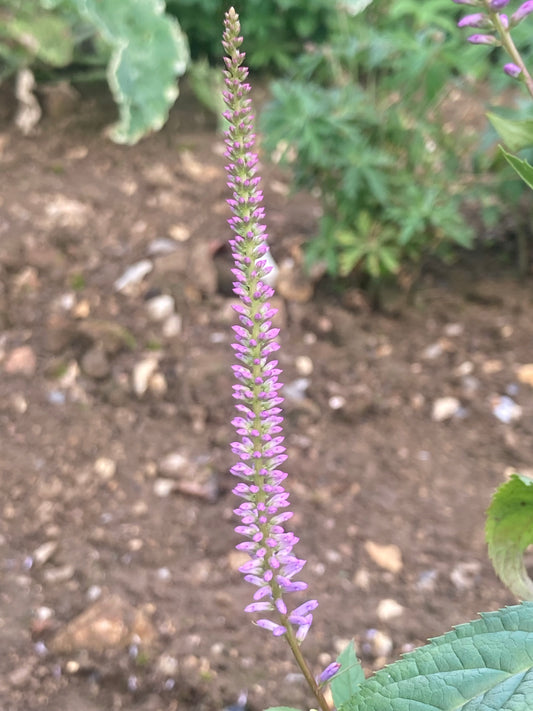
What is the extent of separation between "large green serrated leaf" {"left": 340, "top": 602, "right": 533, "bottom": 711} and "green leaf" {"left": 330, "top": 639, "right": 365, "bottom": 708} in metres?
0.27

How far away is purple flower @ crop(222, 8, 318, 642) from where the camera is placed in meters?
0.67

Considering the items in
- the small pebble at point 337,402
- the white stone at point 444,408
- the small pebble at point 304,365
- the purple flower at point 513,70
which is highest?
the purple flower at point 513,70

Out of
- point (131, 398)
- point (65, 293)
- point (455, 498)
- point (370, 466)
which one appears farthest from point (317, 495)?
point (65, 293)

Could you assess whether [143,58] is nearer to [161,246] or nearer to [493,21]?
[161,246]

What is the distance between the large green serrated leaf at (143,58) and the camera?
2877 mm

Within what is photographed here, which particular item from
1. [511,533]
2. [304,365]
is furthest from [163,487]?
[511,533]

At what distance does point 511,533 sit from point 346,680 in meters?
0.32

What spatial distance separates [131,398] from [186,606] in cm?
78

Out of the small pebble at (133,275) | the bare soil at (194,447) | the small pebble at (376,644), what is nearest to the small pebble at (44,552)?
the bare soil at (194,447)

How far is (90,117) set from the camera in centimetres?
355

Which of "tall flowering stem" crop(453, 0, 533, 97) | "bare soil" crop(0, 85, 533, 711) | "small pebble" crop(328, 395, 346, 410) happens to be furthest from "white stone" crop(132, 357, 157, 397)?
"tall flowering stem" crop(453, 0, 533, 97)

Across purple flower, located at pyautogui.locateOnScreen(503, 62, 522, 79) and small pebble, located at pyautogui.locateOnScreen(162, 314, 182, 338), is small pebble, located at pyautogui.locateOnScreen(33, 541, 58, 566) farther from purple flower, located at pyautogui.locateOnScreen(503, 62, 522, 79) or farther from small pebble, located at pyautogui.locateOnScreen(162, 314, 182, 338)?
purple flower, located at pyautogui.locateOnScreen(503, 62, 522, 79)

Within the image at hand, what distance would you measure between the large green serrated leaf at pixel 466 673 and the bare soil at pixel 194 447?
83cm

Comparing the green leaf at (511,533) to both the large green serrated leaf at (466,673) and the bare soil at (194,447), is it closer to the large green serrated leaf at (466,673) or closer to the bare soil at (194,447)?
the large green serrated leaf at (466,673)
